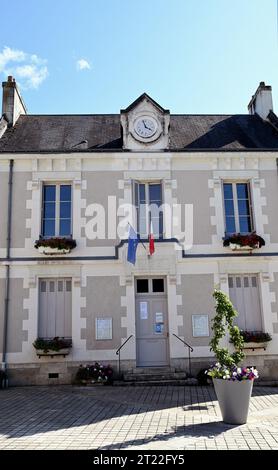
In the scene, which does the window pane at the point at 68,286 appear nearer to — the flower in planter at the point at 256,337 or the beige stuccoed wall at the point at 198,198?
the beige stuccoed wall at the point at 198,198

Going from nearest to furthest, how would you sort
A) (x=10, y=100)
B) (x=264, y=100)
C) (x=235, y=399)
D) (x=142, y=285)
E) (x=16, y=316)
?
(x=235, y=399), (x=16, y=316), (x=142, y=285), (x=10, y=100), (x=264, y=100)

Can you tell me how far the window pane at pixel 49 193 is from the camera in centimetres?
A: 1155

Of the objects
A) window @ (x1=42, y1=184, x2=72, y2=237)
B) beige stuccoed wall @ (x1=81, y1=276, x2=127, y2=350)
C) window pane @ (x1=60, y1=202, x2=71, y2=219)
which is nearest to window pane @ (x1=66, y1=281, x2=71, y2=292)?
beige stuccoed wall @ (x1=81, y1=276, x2=127, y2=350)

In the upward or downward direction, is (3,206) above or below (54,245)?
above

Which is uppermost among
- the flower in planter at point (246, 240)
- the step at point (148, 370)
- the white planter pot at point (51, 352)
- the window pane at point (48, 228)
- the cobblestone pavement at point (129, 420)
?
the window pane at point (48, 228)

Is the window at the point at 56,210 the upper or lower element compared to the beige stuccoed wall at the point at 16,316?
upper

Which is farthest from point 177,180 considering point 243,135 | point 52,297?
point 52,297

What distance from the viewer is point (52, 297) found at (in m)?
11.0

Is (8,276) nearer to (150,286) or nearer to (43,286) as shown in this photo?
(43,286)

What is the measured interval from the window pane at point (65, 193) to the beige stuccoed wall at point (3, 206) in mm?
1436

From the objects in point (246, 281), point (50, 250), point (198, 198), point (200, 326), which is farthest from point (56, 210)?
point (246, 281)

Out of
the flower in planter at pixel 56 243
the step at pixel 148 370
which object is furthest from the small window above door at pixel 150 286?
the flower in planter at pixel 56 243

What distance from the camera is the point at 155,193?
11.7m

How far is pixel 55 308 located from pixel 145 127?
5418mm
